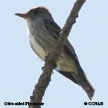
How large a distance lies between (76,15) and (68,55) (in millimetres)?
2960

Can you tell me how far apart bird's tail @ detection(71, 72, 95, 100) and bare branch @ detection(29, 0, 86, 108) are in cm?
172

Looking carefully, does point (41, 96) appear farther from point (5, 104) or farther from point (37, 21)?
point (37, 21)

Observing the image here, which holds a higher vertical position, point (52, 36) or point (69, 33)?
point (52, 36)

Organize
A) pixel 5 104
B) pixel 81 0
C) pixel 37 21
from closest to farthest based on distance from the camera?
pixel 81 0
pixel 5 104
pixel 37 21

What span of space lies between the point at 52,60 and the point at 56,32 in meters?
2.80

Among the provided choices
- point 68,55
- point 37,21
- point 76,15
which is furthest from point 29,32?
point 76,15

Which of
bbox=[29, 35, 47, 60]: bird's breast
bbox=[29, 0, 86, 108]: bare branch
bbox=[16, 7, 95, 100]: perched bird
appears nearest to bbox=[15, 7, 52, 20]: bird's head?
bbox=[16, 7, 95, 100]: perched bird

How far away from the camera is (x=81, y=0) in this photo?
650 centimetres

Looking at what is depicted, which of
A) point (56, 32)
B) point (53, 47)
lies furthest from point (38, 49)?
point (56, 32)

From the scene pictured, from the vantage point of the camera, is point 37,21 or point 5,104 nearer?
point 5,104

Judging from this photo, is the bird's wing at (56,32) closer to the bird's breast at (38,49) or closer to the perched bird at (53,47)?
the perched bird at (53,47)

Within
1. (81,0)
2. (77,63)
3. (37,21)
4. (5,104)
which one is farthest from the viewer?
(37,21)

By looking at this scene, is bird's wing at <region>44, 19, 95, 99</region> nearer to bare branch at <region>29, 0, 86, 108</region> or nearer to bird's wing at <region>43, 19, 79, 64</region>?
bird's wing at <region>43, 19, 79, 64</region>

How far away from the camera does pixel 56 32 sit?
9.66m
